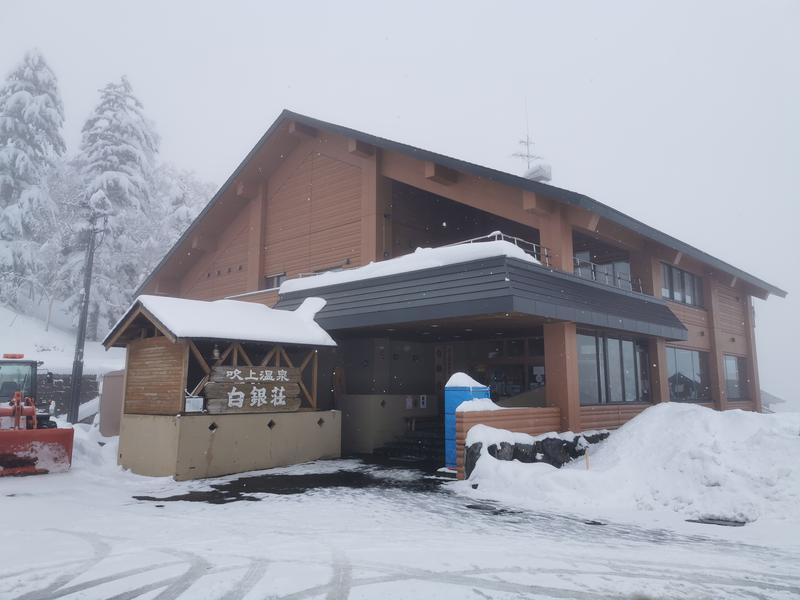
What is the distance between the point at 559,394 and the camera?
13703 mm

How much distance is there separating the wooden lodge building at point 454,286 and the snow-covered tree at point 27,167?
17278 mm

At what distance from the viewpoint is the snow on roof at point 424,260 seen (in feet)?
42.0

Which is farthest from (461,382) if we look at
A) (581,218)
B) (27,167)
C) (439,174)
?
(27,167)

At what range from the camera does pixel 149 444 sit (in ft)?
41.8

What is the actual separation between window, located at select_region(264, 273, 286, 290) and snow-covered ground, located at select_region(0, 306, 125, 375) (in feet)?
47.3

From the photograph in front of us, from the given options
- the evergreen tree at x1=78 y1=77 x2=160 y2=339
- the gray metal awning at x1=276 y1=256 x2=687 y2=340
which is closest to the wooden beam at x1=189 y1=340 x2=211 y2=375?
the gray metal awning at x1=276 y1=256 x2=687 y2=340

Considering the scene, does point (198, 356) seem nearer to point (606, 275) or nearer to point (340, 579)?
point (340, 579)

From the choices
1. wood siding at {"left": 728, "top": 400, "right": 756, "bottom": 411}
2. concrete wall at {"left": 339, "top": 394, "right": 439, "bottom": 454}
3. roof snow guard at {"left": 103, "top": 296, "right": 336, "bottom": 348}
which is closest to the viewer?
roof snow guard at {"left": 103, "top": 296, "right": 336, "bottom": 348}

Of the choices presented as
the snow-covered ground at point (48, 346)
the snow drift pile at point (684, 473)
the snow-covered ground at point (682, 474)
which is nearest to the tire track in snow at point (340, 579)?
the snow-covered ground at point (682, 474)

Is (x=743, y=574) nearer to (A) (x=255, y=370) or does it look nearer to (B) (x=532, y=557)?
(B) (x=532, y=557)

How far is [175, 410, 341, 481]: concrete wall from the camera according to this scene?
12188mm

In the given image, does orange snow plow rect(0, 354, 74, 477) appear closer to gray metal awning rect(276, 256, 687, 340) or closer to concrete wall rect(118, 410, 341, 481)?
concrete wall rect(118, 410, 341, 481)

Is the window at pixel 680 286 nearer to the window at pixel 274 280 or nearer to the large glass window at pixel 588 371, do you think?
the large glass window at pixel 588 371

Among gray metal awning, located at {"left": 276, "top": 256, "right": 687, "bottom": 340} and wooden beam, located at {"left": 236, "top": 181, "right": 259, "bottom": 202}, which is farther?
wooden beam, located at {"left": 236, "top": 181, "right": 259, "bottom": 202}
